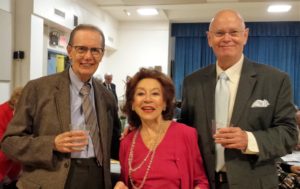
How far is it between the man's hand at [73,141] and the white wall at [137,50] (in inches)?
274

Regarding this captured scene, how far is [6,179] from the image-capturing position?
265cm

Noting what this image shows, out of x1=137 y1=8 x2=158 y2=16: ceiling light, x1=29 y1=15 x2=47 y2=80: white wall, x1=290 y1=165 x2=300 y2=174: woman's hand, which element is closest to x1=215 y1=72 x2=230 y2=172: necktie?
x1=290 y1=165 x2=300 y2=174: woman's hand

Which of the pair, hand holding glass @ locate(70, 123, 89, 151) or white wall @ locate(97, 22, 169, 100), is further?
white wall @ locate(97, 22, 169, 100)

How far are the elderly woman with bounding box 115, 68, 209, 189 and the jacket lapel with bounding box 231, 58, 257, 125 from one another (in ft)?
0.85

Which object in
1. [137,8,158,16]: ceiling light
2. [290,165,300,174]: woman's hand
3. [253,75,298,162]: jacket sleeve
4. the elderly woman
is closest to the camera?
[253,75,298,162]: jacket sleeve

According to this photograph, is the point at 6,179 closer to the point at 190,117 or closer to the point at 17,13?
the point at 190,117

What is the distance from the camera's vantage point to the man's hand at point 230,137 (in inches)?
58.7

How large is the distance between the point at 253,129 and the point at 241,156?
156 millimetres

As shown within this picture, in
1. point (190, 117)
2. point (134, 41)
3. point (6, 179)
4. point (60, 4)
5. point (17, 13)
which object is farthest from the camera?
point (134, 41)

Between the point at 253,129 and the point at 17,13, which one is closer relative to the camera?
the point at 253,129

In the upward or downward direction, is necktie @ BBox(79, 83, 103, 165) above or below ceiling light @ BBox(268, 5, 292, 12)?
below

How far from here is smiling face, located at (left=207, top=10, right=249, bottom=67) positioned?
69.4 inches

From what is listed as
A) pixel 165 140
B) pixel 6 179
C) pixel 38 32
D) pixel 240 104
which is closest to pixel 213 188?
pixel 165 140

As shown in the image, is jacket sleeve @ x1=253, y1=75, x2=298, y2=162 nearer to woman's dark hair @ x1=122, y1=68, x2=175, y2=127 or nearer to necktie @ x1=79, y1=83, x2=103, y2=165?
woman's dark hair @ x1=122, y1=68, x2=175, y2=127
